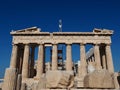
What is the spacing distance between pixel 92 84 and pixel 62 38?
1186 inches

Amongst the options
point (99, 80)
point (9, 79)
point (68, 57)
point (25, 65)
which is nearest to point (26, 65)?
point (25, 65)

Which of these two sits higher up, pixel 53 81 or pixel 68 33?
pixel 68 33

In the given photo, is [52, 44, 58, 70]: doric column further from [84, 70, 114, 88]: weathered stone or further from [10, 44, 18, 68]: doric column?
[84, 70, 114, 88]: weathered stone

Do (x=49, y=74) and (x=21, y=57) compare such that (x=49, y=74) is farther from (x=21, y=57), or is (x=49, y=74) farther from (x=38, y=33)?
(x=21, y=57)

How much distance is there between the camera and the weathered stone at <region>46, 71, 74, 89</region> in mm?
5652

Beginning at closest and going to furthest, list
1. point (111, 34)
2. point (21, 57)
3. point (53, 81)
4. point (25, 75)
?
point (53, 81) → point (25, 75) → point (111, 34) → point (21, 57)

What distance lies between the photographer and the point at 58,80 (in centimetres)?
568

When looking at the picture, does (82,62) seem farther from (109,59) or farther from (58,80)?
(58,80)

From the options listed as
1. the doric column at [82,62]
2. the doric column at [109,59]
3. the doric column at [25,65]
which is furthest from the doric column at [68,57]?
the doric column at [25,65]

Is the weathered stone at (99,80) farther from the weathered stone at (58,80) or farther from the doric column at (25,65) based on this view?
the doric column at (25,65)

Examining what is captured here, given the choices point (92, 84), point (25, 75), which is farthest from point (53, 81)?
point (25, 75)

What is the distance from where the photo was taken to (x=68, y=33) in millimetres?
35625

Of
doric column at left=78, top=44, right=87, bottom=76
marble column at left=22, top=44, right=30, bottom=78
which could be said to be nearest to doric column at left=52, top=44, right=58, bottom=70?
doric column at left=78, top=44, right=87, bottom=76

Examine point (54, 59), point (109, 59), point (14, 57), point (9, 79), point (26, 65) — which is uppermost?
point (14, 57)
